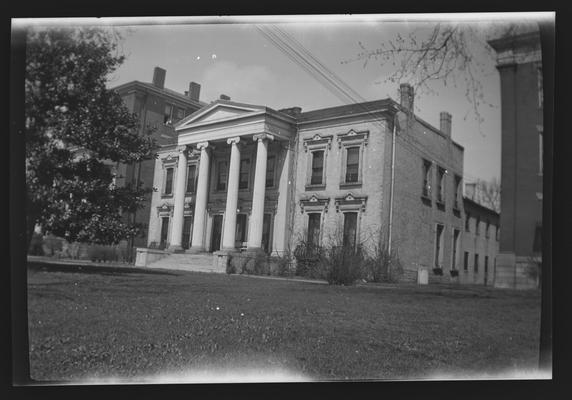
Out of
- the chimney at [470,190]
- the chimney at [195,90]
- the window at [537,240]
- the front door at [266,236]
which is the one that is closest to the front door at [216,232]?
the front door at [266,236]

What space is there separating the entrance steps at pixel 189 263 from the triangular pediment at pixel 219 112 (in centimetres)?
102

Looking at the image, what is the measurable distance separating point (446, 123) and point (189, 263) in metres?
2.30

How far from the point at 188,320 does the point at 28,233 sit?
4.43 feet

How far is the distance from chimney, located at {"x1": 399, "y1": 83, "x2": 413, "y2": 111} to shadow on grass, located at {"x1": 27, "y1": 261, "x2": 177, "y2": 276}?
88.3 inches

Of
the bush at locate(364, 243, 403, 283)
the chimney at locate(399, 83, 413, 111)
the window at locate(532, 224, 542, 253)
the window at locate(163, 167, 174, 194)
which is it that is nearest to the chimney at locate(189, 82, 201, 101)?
the window at locate(163, 167, 174, 194)

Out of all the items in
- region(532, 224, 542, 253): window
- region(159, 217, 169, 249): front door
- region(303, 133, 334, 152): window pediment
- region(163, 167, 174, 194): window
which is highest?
region(303, 133, 334, 152): window pediment

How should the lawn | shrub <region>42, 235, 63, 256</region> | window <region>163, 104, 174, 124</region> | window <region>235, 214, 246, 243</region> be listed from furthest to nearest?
1. window <region>235, 214, 246, 243</region>
2. window <region>163, 104, 174, 124</region>
3. shrub <region>42, 235, 63, 256</region>
4. the lawn

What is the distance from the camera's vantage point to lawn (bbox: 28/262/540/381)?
372 centimetres

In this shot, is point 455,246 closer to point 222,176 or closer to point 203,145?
point 222,176

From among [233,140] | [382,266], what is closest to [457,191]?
[382,266]

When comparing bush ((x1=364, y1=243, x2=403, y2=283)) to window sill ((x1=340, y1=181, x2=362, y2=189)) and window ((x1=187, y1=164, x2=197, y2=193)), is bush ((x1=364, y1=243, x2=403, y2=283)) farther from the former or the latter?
window ((x1=187, y1=164, x2=197, y2=193))

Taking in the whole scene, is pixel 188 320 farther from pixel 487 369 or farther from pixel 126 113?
pixel 487 369

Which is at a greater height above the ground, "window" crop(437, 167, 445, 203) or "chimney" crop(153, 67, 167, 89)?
"chimney" crop(153, 67, 167, 89)

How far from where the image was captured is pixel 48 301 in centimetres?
378
